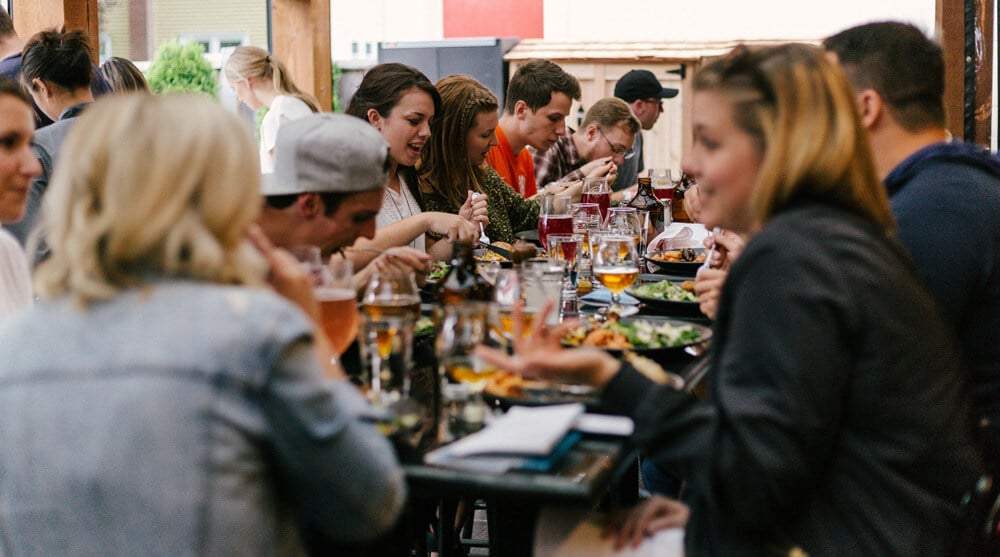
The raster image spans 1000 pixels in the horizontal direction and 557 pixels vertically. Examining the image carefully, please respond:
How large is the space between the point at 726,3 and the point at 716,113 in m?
11.8

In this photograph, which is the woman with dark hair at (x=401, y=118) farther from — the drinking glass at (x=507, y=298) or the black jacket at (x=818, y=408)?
the black jacket at (x=818, y=408)

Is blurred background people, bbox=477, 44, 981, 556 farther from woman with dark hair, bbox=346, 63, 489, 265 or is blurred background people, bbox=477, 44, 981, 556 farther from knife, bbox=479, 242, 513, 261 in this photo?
woman with dark hair, bbox=346, 63, 489, 265

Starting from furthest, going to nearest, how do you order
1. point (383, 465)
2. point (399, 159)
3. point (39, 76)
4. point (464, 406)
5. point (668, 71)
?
1. point (668, 71)
2. point (39, 76)
3. point (399, 159)
4. point (464, 406)
5. point (383, 465)

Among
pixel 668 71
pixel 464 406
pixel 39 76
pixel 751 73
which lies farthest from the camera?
pixel 668 71

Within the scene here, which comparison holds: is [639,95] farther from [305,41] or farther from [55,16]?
[55,16]

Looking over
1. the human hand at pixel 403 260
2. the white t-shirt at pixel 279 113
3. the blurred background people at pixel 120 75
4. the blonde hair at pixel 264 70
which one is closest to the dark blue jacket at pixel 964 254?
the human hand at pixel 403 260

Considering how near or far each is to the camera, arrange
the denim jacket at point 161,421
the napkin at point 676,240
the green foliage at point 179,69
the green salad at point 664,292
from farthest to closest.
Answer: the green foliage at point 179,69, the napkin at point 676,240, the green salad at point 664,292, the denim jacket at point 161,421

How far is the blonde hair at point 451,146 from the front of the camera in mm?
4227

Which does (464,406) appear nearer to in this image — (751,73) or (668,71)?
(751,73)

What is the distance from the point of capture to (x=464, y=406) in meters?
1.72

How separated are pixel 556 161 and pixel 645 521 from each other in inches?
211

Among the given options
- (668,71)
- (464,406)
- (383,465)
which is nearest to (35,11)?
(464,406)

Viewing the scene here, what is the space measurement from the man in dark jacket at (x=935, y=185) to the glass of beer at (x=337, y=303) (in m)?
1.06

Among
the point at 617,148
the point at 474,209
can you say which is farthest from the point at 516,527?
the point at 617,148
